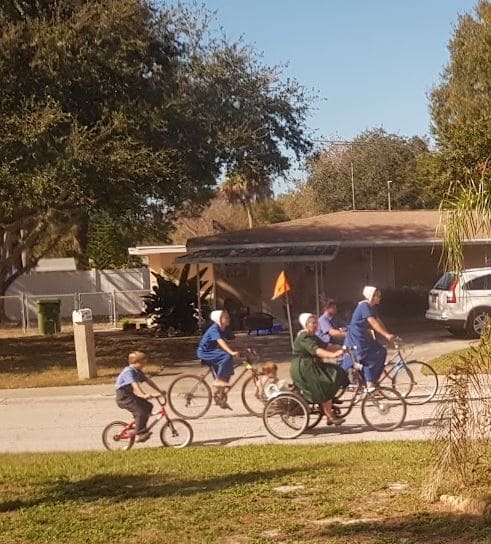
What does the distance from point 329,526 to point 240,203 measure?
5201cm

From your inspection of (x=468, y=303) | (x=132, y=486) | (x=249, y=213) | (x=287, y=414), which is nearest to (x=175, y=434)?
(x=287, y=414)

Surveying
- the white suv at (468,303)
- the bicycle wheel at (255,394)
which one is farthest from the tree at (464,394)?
the white suv at (468,303)

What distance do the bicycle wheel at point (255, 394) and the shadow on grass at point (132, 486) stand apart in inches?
149

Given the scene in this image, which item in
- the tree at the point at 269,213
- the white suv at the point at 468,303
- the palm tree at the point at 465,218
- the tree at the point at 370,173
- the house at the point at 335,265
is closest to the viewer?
the palm tree at the point at 465,218

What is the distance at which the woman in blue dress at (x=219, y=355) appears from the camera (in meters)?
13.0

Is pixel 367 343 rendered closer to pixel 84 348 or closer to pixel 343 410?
pixel 343 410

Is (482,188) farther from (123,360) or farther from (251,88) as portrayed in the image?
(251,88)

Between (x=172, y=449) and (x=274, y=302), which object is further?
(x=274, y=302)

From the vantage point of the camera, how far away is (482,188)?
25.4 feet

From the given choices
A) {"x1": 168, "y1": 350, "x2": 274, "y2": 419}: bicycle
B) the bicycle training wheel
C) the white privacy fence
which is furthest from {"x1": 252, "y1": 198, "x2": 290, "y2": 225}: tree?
the bicycle training wheel

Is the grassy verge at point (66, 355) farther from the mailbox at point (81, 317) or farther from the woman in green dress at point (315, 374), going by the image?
the woman in green dress at point (315, 374)

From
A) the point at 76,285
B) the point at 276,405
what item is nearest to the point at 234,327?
the point at 76,285

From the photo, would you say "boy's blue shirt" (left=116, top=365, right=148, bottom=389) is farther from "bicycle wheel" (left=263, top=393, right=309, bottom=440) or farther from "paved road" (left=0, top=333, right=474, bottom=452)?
"bicycle wheel" (left=263, top=393, right=309, bottom=440)

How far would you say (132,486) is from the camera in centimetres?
835
